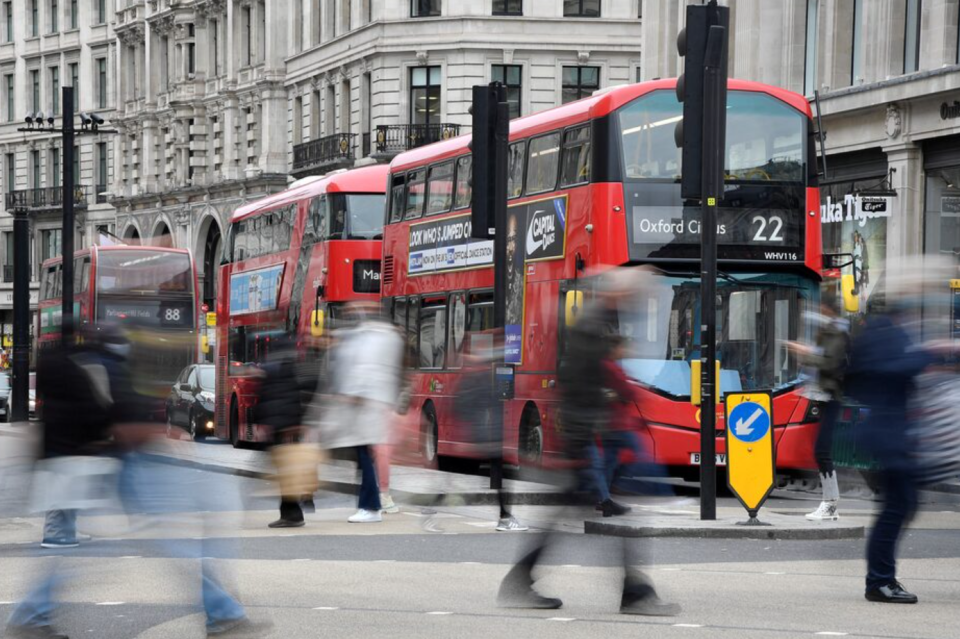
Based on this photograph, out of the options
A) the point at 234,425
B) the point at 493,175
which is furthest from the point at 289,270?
the point at 493,175

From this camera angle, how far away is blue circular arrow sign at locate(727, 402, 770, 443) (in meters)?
14.3

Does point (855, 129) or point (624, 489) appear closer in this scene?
point (624, 489)

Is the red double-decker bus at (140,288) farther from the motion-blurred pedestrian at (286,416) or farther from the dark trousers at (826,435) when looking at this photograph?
the motion-blurred pedestrian at (286,416)

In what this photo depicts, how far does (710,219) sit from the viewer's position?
14336mm

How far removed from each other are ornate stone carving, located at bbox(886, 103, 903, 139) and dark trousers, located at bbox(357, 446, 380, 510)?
639 inches

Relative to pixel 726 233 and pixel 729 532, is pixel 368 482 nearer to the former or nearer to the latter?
pixel 729 532

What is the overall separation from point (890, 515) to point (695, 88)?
5.42 meters

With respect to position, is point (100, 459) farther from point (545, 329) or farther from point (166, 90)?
point (166, 90)

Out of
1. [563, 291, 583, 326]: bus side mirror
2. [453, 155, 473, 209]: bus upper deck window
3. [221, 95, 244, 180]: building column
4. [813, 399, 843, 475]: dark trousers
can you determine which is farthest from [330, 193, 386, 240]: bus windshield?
[221, 95, 244, 180]: building column

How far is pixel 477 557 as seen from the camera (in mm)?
12688

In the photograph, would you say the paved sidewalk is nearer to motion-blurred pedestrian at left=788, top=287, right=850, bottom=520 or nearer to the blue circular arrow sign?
the blue circular arrow sign

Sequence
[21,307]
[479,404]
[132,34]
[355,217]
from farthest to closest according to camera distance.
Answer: [132,34] → [21,307] → [355,217] → [479,404]

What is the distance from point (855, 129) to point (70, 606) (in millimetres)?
22767

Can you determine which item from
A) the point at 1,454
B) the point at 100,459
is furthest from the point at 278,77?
the point at 100,459
